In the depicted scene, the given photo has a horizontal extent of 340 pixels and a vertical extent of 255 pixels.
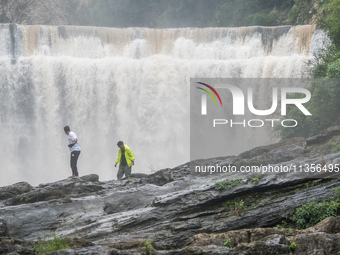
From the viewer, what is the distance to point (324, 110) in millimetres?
24125

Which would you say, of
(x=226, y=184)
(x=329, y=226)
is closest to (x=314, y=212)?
(x=329, y=226)

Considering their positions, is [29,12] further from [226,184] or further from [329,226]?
[329,226]

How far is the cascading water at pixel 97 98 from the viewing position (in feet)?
117

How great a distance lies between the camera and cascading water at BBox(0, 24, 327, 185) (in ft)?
117

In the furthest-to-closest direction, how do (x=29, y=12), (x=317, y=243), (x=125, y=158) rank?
(x=29, y=12) < (x=125, y=158) < (x=317, y=243)

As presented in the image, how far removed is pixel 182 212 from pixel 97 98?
21.3 meters

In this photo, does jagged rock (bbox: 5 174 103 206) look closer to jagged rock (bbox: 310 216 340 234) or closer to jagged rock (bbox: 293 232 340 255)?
jagged rock (bbox: 310 216 340 234)

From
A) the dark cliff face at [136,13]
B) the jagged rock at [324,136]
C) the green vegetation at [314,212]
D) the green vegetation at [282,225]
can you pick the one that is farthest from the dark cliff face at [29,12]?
the green vegetation at [314,212]

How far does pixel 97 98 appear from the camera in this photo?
36469 millimetres

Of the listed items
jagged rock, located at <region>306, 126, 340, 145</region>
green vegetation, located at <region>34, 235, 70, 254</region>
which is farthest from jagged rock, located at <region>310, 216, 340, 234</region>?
jagged rock, located at <region>306, 126, 340, 145</region>

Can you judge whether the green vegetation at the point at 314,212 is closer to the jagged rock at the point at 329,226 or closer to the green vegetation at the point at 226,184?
the jagged rock at the point at 329,226

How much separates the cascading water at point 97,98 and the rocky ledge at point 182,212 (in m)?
14.8

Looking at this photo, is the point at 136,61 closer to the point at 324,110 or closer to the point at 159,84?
the point at 159,84

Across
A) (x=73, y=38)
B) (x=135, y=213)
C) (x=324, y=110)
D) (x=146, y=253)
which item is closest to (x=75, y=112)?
(x=73, y=38)
